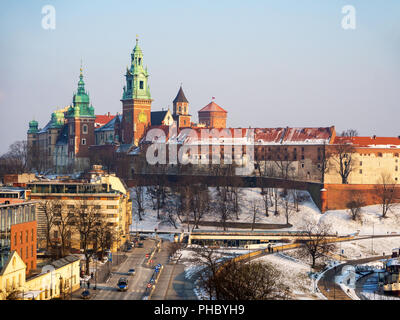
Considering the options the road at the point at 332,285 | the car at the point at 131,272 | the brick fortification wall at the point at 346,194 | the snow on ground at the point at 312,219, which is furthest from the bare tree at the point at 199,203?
the car at the point at 131,272

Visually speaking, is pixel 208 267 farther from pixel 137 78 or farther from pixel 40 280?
pixel 137 78

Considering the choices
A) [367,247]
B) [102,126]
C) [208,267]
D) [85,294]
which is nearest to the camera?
[85,294]

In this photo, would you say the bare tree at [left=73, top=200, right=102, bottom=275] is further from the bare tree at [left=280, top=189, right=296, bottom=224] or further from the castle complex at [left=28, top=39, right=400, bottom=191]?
the castle complex at [left=28, top=39, right=400, bottom=191]

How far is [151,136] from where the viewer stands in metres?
125

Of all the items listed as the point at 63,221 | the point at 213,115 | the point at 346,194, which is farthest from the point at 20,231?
the point at 213,115

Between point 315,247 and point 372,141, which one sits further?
point 372,141

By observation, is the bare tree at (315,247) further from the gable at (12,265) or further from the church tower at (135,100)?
the church tower at (135,100)

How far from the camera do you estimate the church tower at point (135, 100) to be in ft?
411

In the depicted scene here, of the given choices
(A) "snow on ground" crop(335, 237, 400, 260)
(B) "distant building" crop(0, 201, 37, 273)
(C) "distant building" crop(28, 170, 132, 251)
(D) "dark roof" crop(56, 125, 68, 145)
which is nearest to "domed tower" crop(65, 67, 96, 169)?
(D) "dark roof" crop(56, 125, 68, 145)

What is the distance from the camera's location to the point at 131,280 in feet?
194

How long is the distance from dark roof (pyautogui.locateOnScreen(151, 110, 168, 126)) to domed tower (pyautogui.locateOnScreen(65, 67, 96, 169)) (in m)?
10.7

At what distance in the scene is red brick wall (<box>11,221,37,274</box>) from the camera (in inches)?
Answer: 2114

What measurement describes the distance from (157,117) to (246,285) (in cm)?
8873
